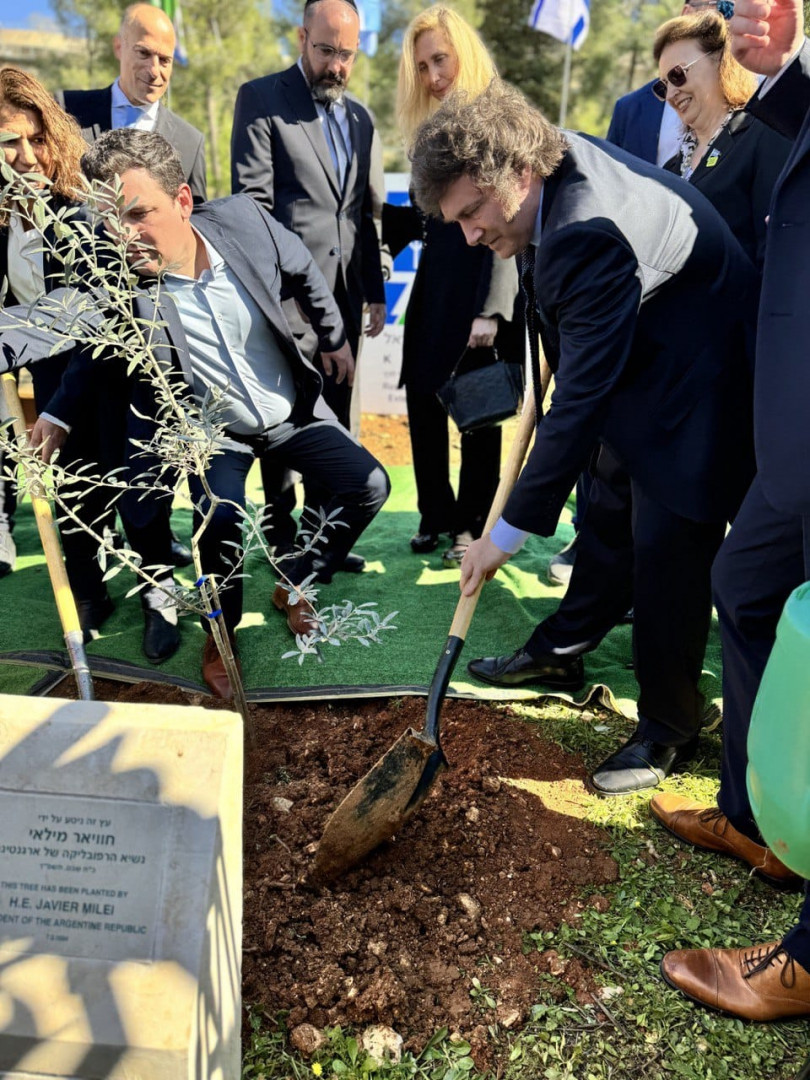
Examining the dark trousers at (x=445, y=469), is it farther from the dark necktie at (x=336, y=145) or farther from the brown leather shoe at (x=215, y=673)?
the brown leather shoe at (x=215, y=673)

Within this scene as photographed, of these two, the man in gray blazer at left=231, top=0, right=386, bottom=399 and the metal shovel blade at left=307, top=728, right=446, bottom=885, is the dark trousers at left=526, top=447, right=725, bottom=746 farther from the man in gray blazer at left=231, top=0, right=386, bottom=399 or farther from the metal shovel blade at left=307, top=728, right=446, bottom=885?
the man in gray blazer at left=231, top=0, right=386, bottom=399

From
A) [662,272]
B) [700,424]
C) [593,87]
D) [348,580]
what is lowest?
[348,580]

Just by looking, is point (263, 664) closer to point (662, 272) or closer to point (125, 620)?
point (125, 620)

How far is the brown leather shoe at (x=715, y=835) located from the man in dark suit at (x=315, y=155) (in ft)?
6.56

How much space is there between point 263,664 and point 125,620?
0.73 metres

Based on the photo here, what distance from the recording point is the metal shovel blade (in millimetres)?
2154

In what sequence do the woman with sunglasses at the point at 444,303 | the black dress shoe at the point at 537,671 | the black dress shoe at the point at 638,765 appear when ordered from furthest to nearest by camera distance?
the woman with sunglasses at the point at 444,303 < the black dress shoe at the point at 537,671 < the black dress shoe at the point at 638,765

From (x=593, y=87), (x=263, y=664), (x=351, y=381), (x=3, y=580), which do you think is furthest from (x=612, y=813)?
(x=593, y=87)

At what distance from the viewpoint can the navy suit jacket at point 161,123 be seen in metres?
3.88

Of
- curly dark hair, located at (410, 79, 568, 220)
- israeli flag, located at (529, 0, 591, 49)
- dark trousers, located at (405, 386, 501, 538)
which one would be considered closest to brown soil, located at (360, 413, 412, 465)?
dark trousers, located at (405, 386, 501, 538)

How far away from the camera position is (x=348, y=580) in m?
3.97

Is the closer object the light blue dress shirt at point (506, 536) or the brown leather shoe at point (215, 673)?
the light blue dress shirt at point (506, 536)

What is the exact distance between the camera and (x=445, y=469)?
4.29 metres

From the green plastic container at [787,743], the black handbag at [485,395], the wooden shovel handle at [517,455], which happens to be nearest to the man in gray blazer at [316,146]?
the black handbag at [485,395]
